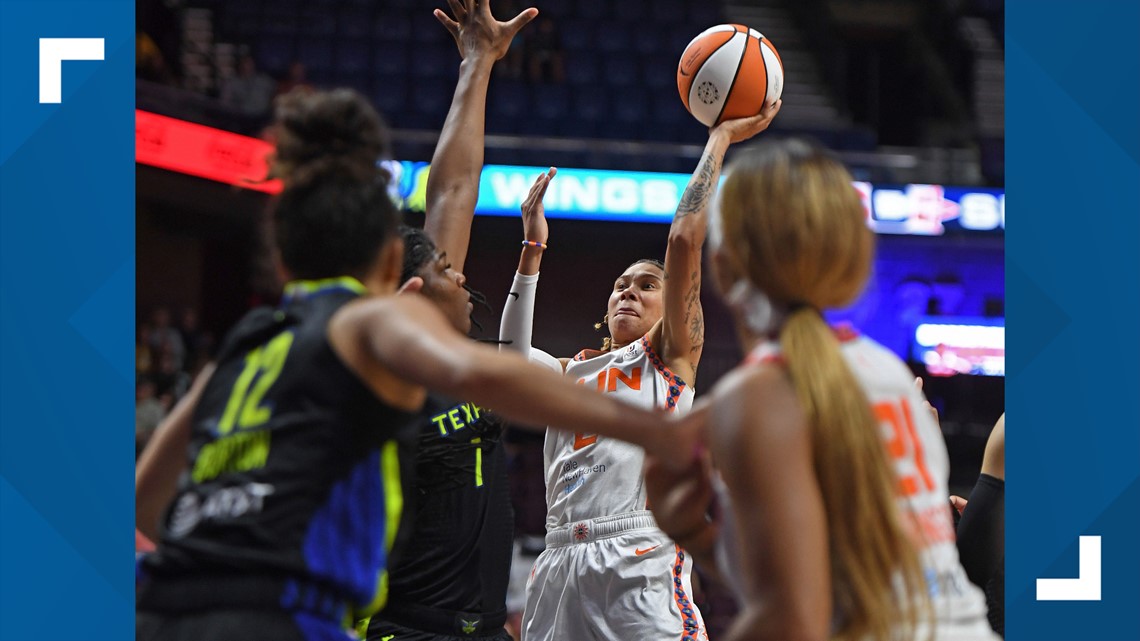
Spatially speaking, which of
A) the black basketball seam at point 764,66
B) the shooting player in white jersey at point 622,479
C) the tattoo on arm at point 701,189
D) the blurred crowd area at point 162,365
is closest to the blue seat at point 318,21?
the blurred crowd area at point 162,365

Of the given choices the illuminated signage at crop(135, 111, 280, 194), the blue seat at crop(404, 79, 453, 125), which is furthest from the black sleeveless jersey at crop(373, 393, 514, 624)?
the blue seat at crop(404, 79, 453, 125)

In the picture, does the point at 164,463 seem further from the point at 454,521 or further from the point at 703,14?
the point at 703,14

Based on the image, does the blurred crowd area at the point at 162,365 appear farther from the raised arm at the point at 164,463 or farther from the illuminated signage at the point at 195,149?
the raised arm at the point at 164,463

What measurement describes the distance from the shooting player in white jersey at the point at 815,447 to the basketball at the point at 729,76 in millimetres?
2354

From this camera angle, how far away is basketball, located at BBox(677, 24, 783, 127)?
4332 mm

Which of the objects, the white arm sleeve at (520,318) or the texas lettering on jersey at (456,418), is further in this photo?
the white arm sleeve at (520,318)

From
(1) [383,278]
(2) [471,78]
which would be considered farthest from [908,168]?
(1) [383,278]

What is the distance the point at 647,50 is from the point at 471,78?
12531 mm

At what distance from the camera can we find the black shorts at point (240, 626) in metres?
1.96

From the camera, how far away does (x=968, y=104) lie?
57.0 feet

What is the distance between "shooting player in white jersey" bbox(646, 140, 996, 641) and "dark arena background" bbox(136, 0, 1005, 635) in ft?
32.5

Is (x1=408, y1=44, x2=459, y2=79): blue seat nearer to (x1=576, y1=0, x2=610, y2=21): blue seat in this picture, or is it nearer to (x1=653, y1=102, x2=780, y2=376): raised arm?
(x1=576, y1=0, x2=610, y2=21): blue seat
